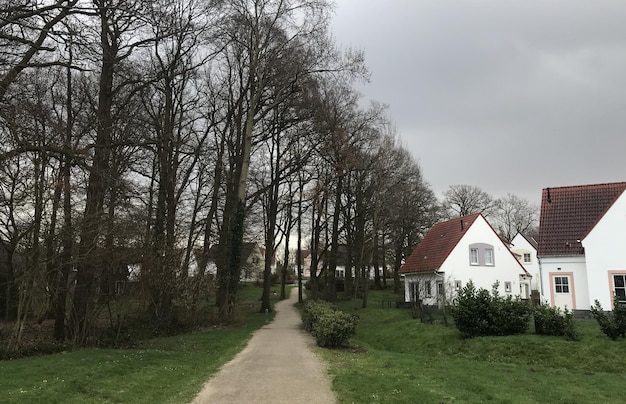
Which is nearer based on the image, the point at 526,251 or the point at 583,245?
the point at 583,245

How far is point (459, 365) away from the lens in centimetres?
1330

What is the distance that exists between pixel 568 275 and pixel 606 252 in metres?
2.12

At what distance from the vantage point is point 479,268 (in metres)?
32.3

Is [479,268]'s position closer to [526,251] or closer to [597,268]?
[597,268]

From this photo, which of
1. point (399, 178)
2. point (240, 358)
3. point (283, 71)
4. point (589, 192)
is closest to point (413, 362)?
point (240, 358)

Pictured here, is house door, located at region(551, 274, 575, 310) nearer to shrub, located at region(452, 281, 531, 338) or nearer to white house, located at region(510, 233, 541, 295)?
shrub, located at region(452, 281, 531, 338)

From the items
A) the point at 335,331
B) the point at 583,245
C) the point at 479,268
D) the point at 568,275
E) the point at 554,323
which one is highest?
the point at 583,245

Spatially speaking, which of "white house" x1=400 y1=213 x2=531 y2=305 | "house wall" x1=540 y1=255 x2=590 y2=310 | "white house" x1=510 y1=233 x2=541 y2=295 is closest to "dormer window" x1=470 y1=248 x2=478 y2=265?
"white house" x1=400 y1=213 x2=531 y2=305

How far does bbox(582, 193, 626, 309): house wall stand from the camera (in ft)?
73.6

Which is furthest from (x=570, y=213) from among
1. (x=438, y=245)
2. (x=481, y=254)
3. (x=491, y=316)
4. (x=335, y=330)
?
(x=335, y=330)

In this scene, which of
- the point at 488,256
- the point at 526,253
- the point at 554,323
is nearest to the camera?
the point at 554,323

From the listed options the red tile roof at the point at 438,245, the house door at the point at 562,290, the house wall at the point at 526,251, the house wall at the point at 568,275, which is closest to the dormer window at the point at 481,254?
the red tile roof at the point at 438,245

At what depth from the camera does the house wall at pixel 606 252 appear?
2244cm

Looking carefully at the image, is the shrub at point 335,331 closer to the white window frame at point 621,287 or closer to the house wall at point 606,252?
the house wall at point 606,252
